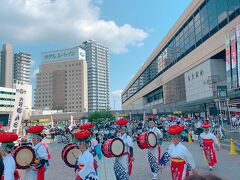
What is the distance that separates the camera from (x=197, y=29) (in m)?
41.5

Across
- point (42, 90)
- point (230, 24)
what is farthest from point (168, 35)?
point (42, 90)

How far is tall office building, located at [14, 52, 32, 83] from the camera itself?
18800 cm

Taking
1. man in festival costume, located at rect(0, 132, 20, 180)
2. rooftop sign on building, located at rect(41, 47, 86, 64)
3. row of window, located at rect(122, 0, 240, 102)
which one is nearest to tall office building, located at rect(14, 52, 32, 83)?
rooftop sign on building, located at rect(41, 47, 86, 64)

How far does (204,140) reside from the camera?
10898 millimetres

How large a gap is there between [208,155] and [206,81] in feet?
92.4

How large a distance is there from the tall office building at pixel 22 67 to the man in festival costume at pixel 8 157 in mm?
191199

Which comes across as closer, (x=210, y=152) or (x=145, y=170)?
(x=210, y=152)

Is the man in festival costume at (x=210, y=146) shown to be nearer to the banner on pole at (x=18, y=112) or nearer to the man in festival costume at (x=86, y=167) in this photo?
the man in festival costume at (x=86, y=167)

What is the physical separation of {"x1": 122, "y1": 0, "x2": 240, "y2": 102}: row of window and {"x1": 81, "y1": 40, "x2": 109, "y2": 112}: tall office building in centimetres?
11101

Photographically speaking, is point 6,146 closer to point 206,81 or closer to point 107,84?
point 206,81

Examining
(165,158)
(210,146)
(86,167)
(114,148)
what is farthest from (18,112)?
(86,167)

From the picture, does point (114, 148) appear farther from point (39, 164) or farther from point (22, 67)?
point (22, 67)

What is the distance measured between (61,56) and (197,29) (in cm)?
10894

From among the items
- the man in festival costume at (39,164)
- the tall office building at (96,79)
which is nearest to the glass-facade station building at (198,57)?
the man in festival costume at (39,164)
